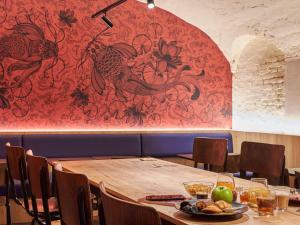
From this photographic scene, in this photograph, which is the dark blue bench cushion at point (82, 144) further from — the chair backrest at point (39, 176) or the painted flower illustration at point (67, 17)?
the chair backrest at point (39, 176)

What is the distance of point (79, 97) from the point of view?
6.19 m

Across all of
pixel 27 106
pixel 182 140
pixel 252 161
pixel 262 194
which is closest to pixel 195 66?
pixel 182 140

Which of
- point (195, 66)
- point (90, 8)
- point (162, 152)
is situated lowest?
point (162, 152)

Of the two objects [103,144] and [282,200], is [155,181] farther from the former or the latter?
[103,144]

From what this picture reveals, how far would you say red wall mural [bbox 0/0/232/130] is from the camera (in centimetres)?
590

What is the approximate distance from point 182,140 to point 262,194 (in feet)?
14.9

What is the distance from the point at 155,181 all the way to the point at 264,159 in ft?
3.62

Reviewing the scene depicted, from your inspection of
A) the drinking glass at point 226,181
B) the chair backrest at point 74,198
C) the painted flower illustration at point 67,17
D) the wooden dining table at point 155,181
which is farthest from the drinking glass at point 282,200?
the painted flower illustration at point 67,17

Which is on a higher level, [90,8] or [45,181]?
[90,8]

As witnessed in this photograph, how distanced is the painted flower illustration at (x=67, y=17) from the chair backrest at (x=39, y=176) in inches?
133

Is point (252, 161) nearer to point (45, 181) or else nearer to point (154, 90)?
point (45, 181)

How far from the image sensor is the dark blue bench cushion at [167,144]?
6.29 meters

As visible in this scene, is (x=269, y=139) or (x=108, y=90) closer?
(x=269, y=139)

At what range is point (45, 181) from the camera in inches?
112
